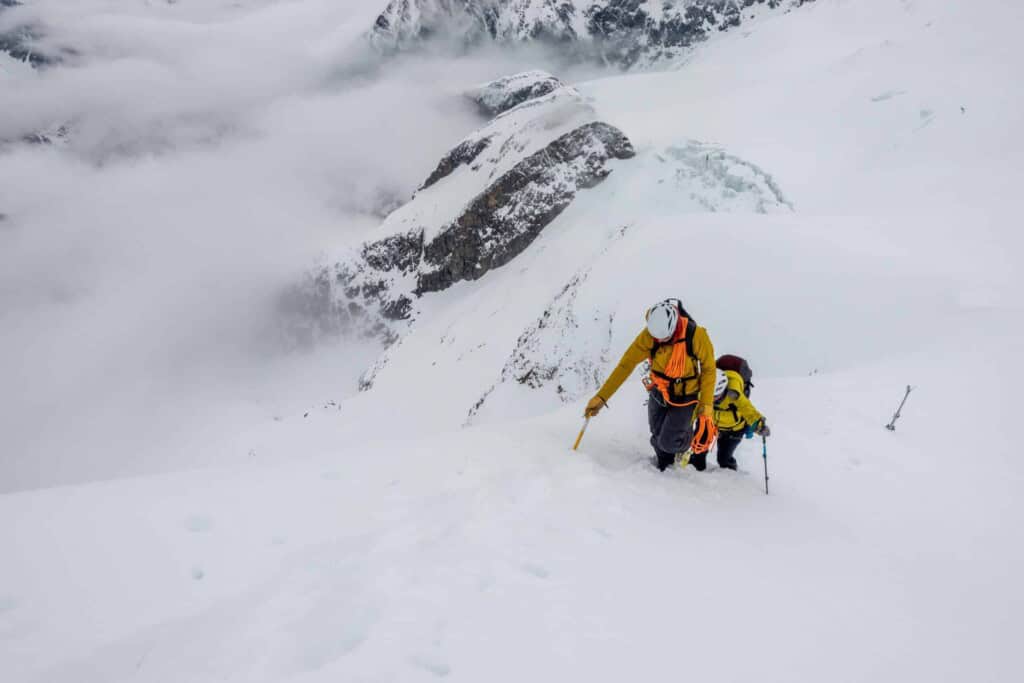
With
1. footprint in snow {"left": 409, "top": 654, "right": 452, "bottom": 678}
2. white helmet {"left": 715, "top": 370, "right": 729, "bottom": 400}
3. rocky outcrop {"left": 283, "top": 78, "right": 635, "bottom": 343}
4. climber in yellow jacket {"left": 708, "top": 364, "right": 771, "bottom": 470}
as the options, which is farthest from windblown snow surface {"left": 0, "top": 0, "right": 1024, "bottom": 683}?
rocky outcrop {"left": 283, "top": 78, "right": 635, "bottom": 343}

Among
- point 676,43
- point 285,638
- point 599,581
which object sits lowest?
point 599,581

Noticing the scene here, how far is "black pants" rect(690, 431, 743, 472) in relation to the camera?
678 centimetres

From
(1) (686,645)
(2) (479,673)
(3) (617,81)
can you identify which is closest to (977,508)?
(1) (686,645)

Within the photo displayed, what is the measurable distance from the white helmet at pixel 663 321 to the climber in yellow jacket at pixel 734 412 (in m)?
1.22

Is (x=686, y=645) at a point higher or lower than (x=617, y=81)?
lower

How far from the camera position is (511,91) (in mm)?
160750

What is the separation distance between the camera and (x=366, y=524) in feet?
15.0

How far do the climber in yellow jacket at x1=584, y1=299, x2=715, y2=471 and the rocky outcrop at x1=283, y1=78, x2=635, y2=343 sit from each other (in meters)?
60.5

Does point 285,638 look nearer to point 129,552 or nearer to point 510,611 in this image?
point 510,611

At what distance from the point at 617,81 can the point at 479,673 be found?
93480 millimetres

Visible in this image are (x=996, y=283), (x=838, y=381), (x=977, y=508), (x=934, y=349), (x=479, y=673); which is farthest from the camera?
(x=996, y=283)

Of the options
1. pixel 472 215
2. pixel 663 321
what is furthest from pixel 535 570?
pixel 472 215

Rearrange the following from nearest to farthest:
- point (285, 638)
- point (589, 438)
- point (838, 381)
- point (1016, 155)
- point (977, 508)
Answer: point (285, 638) < point (977, 508) < point (589, 438) < point (838, 381) < point (1016, 155)

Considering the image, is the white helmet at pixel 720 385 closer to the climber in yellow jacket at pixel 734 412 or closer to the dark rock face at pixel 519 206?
the climber in yellow jacket at pixel 734 412
